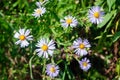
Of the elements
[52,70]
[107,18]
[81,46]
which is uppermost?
[107,18]

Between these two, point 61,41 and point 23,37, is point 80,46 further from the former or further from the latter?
point 23,37

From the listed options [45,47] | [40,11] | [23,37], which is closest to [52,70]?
[45,47]

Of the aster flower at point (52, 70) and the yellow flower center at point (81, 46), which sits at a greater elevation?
the yellow flower center at point (81, 46)

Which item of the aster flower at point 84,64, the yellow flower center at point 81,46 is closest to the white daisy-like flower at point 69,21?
the yellow flower center at point 81,46

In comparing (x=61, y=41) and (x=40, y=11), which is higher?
(x=40, y=11)

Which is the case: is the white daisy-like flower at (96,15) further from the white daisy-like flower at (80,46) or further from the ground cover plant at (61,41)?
the white daisy-like flower at (80,46)

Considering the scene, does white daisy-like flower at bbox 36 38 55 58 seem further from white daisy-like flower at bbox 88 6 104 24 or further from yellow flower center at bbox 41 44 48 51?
white daisy-like flower at bbox 88 6 104 24
